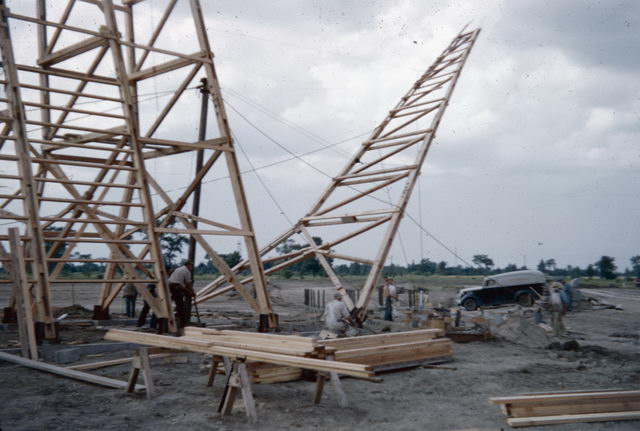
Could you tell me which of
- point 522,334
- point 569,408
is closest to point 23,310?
point 569,408

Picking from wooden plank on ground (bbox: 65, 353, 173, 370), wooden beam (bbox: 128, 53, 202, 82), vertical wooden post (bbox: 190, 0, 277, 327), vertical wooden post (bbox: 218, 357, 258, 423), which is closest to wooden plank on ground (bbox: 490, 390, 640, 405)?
vertical wooden post (bbox: 218, 357, 258, 423)

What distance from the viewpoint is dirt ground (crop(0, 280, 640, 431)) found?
6840 millimetres

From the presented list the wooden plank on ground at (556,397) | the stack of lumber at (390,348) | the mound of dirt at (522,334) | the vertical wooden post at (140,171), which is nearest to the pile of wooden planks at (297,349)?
the stack of lumber at (390,348)

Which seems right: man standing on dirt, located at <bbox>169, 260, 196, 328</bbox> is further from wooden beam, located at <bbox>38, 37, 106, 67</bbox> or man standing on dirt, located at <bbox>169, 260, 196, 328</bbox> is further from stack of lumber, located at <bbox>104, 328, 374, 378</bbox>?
wooden beam, located at <bbox>38, 37, 106, 67</bbox>

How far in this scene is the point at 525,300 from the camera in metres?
26.7

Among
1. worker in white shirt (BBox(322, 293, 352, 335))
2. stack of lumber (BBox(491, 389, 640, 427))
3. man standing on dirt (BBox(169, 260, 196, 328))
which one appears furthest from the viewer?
man standing on dirt (BBox(169, 260, 196, 328))

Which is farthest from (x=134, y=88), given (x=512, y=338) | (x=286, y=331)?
(x=512, y=338)

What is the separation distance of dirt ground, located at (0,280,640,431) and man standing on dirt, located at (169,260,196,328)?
2.45 metres

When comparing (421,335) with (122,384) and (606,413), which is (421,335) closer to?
(606,413)

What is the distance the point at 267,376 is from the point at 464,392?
9.94 feet

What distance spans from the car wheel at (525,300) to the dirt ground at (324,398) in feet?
46.9

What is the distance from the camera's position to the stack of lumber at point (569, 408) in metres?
7.00

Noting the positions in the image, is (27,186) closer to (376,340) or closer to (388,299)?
(376,340)

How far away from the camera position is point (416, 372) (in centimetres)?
1060
